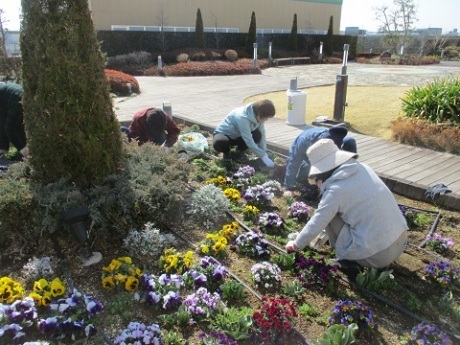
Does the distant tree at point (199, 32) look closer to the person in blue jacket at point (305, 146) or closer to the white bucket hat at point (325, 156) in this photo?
the person in blue jacket at point (305, 146)

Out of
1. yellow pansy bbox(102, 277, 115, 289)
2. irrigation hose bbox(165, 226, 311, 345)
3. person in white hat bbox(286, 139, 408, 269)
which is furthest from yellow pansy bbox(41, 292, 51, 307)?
person in white hat bbox(286, 139, 408, 269)

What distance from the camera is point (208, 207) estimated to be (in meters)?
3.84

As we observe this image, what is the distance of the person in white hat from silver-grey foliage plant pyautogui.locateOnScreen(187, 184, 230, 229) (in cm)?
108

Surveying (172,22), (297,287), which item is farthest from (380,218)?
(172,22)

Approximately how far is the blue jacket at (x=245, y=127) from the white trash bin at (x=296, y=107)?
2.47m

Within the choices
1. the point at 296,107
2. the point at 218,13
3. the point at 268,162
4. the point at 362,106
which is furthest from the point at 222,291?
the point at 218,13

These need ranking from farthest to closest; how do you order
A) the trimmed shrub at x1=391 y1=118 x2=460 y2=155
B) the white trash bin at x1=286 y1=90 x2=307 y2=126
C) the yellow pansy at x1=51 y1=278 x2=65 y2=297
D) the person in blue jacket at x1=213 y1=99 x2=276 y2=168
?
1. the white trash bin at x1=286 y1=90 x2=307 y2=126
2. the trimmed shrub at x1=391 y1=118 x2=460 y2=155
3. the person in blue jacket at x1=213 y1=99 x2=276 y2=168
4. the yellow pansy at x1=51 y1=278 x2=65 y2=297

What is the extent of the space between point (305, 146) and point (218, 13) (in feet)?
92.3

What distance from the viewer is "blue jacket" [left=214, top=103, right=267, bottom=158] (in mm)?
5211

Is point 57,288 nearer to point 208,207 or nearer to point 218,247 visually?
point 218,247

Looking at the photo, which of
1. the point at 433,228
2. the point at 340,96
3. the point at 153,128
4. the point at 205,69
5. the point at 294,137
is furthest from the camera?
the point at 205,69

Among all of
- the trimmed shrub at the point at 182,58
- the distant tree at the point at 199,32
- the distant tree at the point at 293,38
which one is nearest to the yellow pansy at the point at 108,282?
the trimmed shrub at the point at 182,58

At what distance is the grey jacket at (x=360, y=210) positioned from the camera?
284cm

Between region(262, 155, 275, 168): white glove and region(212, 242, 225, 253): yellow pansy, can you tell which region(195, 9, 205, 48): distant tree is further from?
region(212, 242, 225, 253): yellow pansy
